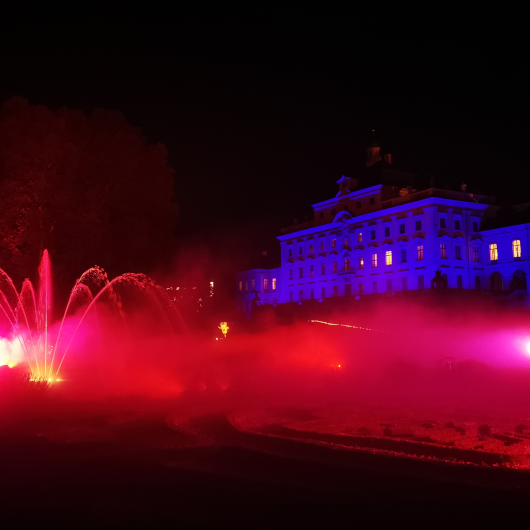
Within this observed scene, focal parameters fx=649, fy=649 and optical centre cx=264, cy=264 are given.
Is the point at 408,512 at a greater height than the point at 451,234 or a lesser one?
lesser

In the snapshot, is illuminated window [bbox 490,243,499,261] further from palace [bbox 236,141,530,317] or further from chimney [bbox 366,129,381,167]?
chimney [bbox 366,129,381,167]

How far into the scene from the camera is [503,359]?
3070 centimetres

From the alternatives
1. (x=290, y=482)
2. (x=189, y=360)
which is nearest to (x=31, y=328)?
(x=189, y=360)

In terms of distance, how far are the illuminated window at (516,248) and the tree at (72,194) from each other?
4106 centimetres

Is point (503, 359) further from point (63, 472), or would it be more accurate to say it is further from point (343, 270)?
point (343, 270)

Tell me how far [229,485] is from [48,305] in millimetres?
22929

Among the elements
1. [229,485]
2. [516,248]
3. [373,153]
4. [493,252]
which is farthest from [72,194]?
[373,153]

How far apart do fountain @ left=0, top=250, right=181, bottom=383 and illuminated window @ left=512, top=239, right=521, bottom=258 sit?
4195cm

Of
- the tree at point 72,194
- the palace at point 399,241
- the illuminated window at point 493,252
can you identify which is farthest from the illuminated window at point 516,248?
the tree at point 72,194

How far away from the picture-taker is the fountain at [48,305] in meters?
30.6

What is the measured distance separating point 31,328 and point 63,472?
2271 cm

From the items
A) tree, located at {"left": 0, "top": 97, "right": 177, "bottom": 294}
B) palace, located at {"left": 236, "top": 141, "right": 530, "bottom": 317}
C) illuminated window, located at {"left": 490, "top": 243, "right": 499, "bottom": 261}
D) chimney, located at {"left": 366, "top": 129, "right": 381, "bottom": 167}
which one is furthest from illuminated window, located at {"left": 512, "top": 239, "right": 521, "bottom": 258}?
tree, located at {"left": 0, "top": 97, "right": 177, "bottom": 294}

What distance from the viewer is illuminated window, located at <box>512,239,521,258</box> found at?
2486 inches

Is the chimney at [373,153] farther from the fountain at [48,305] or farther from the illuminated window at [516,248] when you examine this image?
the fountain at [48,305]
